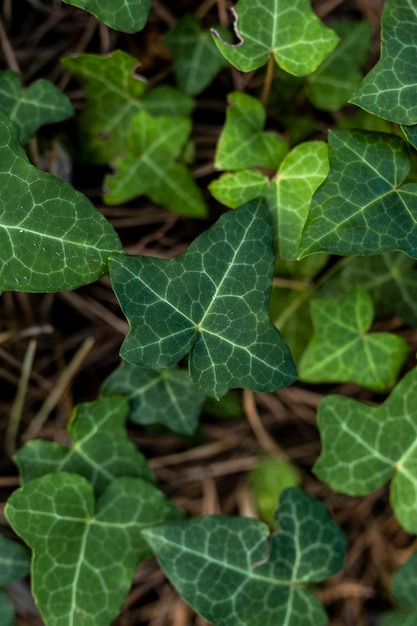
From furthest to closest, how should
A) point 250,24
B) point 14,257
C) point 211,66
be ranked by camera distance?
A: point 211,66, point 250,24, point 14,257

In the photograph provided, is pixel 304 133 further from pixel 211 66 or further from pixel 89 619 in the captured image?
pixel 89 619

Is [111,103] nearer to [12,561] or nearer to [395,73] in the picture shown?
[395,73]

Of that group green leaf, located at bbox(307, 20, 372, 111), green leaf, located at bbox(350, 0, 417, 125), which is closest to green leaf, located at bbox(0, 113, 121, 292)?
green leaf, located at bbox(350, 0, 417, 125)

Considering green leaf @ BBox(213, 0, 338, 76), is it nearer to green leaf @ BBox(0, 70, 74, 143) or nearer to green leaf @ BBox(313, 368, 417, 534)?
green leaf @ BBox(0, 70, 74, 143)

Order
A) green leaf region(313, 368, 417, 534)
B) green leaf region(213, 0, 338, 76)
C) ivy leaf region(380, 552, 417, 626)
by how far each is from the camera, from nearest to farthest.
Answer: green leaf region(213, 0, 338, 76), green leaf region(313, 368, 417, 534), ivy leaf region(380, 552, 417, 626)

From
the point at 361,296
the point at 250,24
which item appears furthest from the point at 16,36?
the point at 361,296
